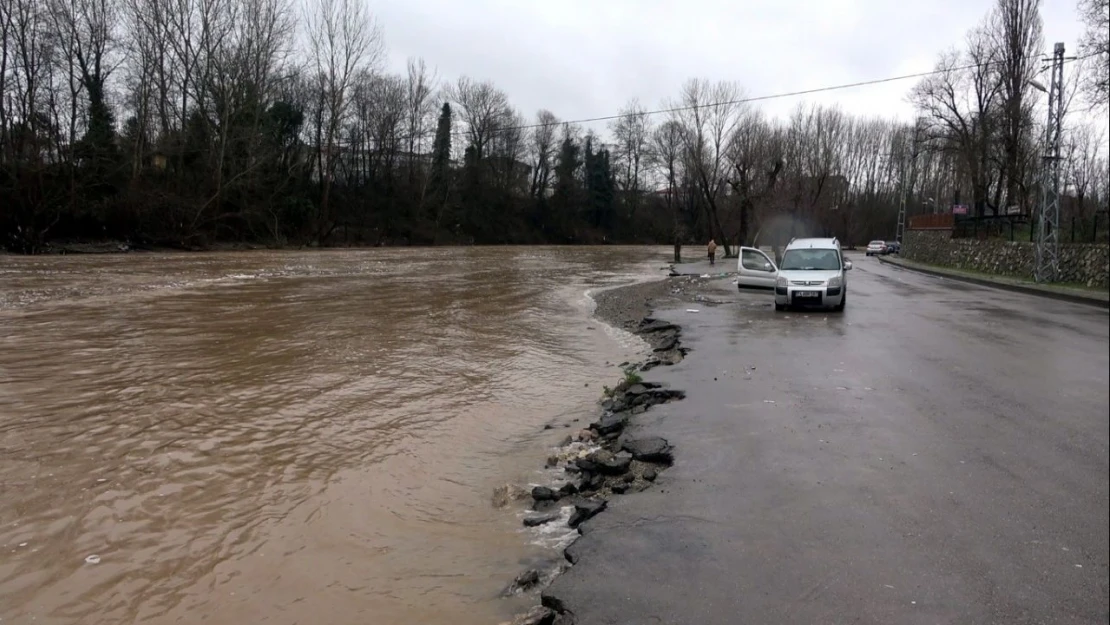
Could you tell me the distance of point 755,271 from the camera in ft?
72.9

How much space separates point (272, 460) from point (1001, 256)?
64.5ft

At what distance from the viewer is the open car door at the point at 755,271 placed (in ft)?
72.0

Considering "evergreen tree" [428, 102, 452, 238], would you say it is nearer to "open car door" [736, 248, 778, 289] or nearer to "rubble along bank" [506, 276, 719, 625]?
"open car door" [736, 248, 778, 289]

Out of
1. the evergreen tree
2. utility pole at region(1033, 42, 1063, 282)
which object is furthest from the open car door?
the evergreen tree

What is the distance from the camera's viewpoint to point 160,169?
4694cm

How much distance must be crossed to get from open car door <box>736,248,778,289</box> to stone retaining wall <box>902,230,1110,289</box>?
241 inches

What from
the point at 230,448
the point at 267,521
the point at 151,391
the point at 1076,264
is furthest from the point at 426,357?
the point at 1076,264

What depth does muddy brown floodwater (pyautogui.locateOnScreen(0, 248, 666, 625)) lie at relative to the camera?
428 cm

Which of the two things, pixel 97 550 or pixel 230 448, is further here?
pixel 230 448

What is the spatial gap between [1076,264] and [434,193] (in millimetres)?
72737

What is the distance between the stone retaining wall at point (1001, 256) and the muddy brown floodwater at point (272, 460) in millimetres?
3798

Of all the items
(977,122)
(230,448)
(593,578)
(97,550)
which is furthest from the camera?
(977,122)

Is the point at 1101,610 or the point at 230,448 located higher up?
the point at 1101,610

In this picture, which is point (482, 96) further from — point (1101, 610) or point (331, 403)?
point (1101, 610)
